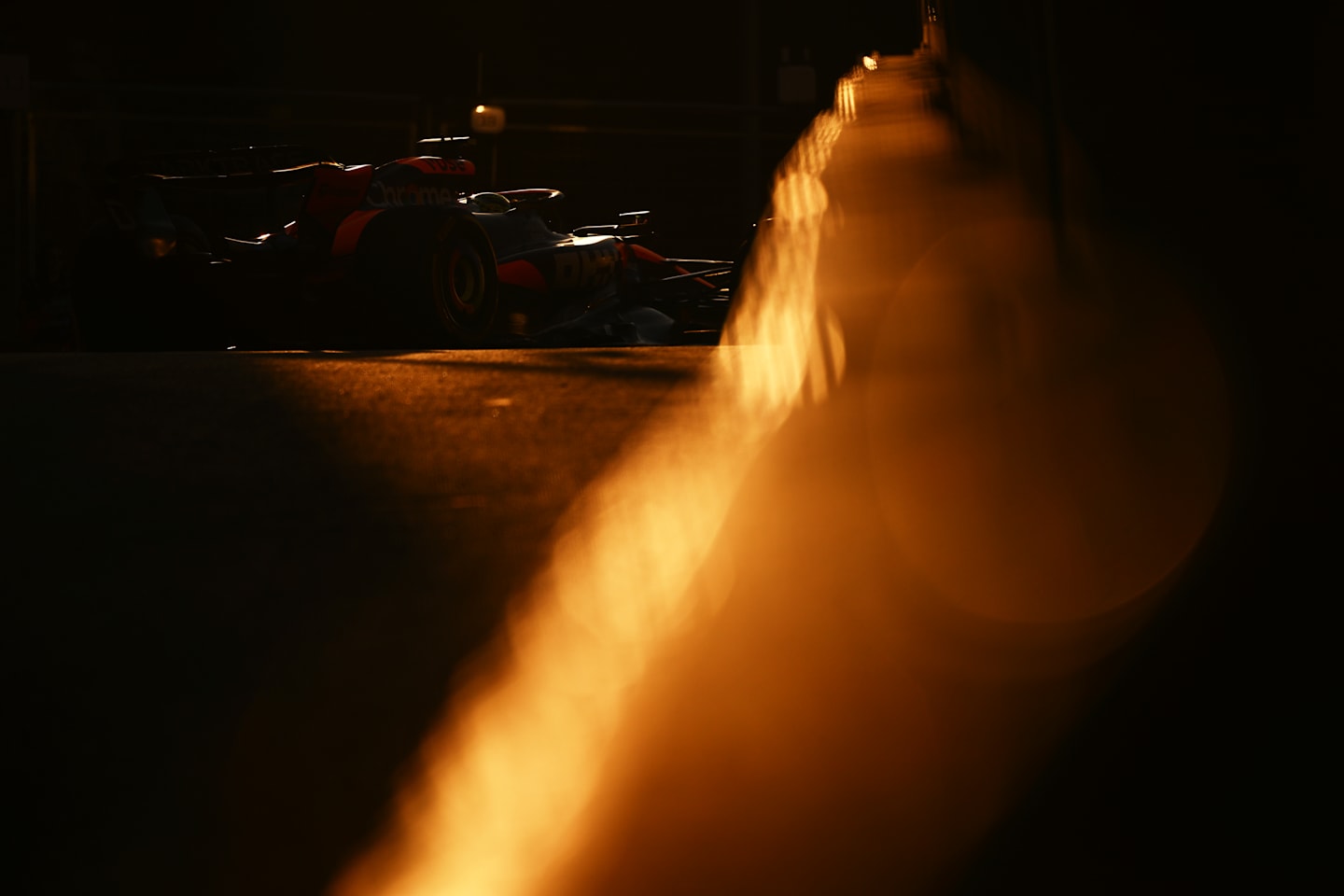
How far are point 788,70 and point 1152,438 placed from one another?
52.2 ft

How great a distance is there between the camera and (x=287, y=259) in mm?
6672

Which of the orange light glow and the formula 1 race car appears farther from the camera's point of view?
the formula 1 race car

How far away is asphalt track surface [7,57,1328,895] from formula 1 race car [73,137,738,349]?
3602 millimetres

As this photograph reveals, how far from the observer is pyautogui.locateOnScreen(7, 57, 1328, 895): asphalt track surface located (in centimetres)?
164

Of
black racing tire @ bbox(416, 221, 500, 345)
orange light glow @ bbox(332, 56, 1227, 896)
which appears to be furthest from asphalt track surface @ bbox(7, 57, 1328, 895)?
black racing tire @ bbox(416, 221, 500, 345)

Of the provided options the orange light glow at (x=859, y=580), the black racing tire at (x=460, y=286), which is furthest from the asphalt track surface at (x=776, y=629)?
the black racing tire at (x=460, y=286)

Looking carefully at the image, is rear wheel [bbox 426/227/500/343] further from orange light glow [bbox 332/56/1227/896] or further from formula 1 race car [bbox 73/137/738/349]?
orange light glow [bbox 332/56/1227/896]

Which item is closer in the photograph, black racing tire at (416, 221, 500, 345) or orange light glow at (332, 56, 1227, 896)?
orange light glow at (332, 56, 1227, 896)

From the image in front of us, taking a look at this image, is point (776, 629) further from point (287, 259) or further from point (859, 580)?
point (287, 259)

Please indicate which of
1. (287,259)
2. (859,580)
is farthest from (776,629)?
(287,259)

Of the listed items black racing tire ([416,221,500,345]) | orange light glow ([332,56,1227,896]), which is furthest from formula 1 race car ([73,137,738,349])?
orange light glow ([332,56,1227,896])

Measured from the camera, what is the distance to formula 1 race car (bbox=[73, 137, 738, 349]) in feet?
21.0

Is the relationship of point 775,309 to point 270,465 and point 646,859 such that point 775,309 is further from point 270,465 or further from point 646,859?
point 646,859

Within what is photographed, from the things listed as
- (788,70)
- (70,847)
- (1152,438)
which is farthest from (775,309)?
(788,70)
